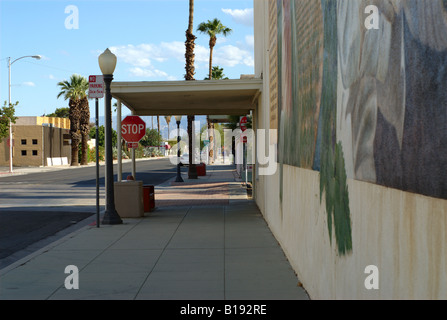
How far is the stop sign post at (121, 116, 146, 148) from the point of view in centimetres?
1705

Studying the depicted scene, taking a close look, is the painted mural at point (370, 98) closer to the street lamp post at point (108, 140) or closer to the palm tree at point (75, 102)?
the street lamp post at point (108, 140)

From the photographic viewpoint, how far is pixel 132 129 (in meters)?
17.2

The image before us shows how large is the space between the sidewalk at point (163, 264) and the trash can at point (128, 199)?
2.65 ft

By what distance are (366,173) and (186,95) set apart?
1308cm

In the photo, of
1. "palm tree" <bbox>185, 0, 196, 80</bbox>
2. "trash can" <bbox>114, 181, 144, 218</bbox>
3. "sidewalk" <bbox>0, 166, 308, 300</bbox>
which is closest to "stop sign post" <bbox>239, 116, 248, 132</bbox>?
"trash can" <bbox>114, 181, 144, 218</bbox>

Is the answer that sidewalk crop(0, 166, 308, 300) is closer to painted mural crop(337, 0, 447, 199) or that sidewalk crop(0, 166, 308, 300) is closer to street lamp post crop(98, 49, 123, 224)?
street lamp post crop(98, 49, 123, 224)

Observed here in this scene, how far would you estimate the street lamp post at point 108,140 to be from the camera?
14.2 metres

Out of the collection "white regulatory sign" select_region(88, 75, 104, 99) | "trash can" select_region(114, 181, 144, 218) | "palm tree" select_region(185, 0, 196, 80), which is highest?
"palm tree" select_region(185, 0, 196, 80)

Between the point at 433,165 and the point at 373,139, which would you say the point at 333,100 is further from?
the point at 433,165

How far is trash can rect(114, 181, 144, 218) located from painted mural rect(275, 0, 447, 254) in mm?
8491

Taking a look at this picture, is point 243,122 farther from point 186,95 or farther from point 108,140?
point 108,140

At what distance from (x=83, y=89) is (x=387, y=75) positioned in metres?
64.2

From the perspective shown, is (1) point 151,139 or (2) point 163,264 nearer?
(2) point 163,264

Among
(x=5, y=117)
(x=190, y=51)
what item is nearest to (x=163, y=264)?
(x=190, y=51)
